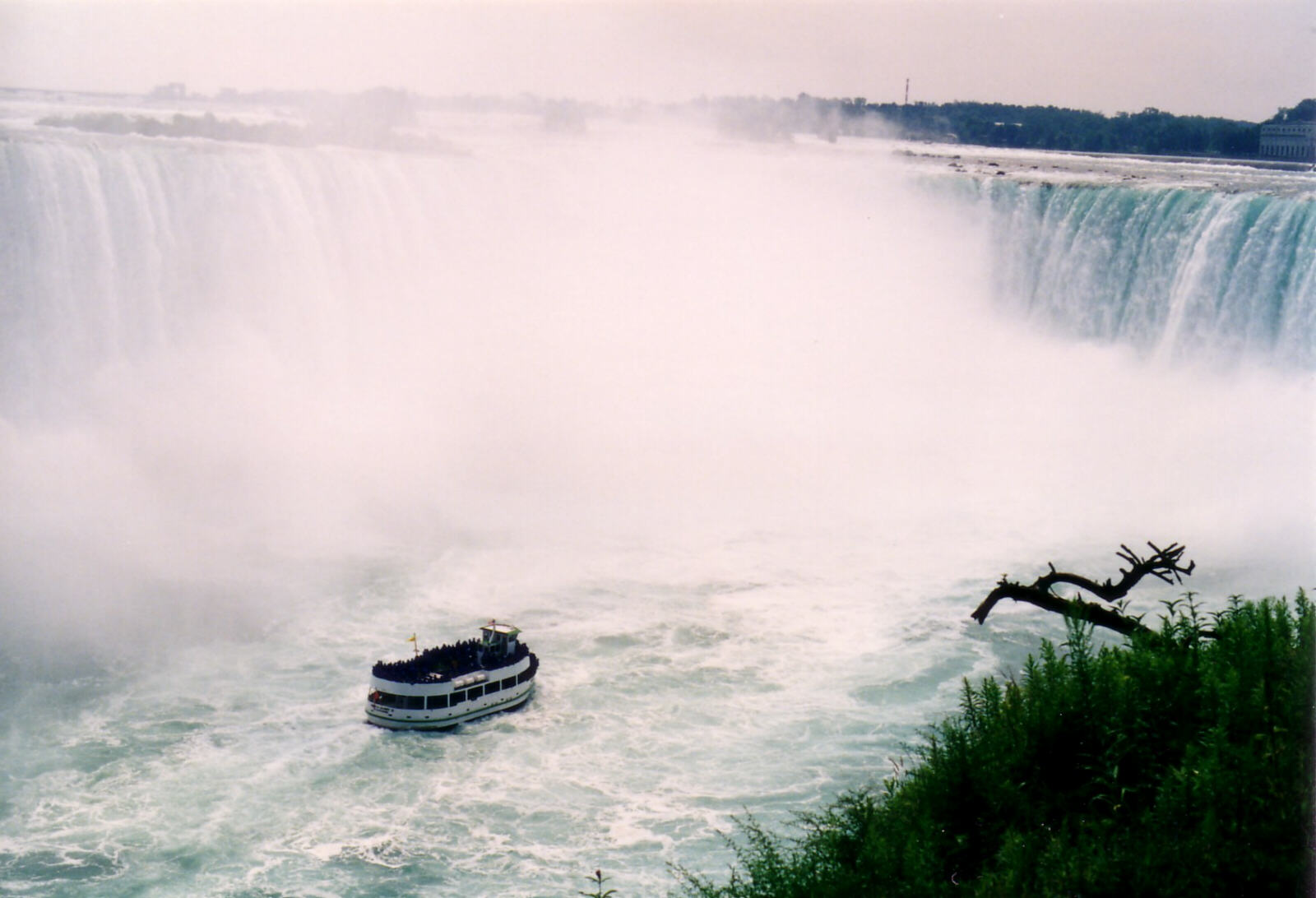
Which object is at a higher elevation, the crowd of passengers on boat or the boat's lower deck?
the crowd of passengers on boat

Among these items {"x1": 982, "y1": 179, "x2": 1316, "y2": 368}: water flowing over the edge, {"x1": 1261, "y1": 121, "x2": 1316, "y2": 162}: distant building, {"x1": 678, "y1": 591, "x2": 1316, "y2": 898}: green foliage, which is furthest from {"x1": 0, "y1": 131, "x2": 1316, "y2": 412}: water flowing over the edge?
{"x1": 678, "y1": 591, "x2": 1316, "y2": 898}: green foliage

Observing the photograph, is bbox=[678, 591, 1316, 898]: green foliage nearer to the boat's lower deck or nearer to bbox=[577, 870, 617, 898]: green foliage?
bbox=[577, 870, 617, 898]: green foliage

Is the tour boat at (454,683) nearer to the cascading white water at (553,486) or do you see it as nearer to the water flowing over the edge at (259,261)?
the cascading white water at (553,486)

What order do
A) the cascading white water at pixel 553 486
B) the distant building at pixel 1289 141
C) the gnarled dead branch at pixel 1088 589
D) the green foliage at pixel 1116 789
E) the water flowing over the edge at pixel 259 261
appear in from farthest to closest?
the distant building at pixel 1289 141 < the water flowing over the edge at pixel 259 261 < the cascading white water at pixel 553 486 < the green foliage at pixel 1116 789 < the gnarled dead branch at pixel 1088 589

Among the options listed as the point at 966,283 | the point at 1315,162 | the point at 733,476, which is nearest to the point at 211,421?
the point at 733,476

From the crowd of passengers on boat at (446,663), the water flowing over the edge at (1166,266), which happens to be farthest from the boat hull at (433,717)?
the water flowing over the edge at (1166,266)

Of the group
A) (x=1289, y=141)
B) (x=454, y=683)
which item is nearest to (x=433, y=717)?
(x=454, y=683)

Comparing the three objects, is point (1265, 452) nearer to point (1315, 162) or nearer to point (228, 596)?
point (1315, 162)
